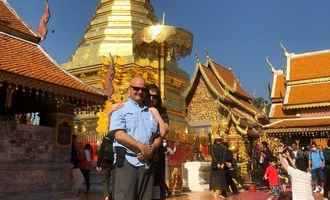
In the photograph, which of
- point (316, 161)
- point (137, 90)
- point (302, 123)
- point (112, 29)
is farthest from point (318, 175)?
point (137, 90)

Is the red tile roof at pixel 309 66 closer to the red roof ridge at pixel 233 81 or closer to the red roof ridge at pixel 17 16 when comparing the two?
the red roof ridge at pixel 233 81

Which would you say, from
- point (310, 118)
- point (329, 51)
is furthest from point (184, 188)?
point (329, 51)

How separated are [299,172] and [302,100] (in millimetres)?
20364

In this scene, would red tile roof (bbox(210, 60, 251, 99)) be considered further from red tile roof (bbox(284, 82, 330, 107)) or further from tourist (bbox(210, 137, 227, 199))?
tourist (bbox(210, 137, 227, 199))

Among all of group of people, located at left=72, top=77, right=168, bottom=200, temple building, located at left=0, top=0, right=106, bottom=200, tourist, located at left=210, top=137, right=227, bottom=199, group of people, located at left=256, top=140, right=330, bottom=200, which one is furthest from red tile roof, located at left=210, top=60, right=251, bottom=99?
group of people, located at left=72, top=77, right=168, bottom=200

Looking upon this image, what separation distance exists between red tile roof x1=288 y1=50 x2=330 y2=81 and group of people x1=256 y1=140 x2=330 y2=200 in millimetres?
→ 12350

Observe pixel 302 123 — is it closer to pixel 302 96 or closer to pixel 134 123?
pixel 302 96

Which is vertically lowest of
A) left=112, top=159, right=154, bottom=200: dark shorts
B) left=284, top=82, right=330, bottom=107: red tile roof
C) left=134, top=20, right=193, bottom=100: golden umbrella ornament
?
left=112, top=159, right=154, bottom=200: dark shorts

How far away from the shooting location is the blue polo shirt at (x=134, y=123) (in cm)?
388

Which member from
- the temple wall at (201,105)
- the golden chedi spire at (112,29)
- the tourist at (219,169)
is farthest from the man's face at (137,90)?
the temple wall at (201,105)

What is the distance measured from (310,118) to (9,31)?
18.5 meters

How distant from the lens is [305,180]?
6355mm

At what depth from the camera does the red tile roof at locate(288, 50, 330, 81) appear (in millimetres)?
27047

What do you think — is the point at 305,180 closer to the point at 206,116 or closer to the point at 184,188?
the point at 184,188
